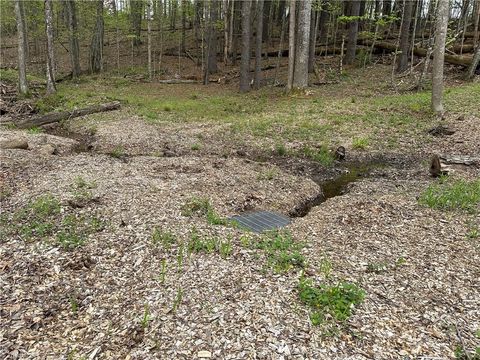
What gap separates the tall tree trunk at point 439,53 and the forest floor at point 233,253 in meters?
1.71

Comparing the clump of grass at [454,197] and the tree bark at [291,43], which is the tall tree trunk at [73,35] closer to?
the tree bark at [291,43]

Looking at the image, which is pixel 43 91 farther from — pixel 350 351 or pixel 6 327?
pixel 350 351

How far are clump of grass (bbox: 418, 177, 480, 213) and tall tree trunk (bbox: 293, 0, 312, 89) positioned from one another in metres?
11.0

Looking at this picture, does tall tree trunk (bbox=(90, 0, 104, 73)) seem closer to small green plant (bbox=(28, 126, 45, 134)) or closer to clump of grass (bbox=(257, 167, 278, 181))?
small green plant (bbox=(28, 126, 45, 134))

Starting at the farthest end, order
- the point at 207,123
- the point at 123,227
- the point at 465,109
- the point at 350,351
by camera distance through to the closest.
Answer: the point at 207,123 < the point at 465,109 < the point at 123,227 < the point at 350,351

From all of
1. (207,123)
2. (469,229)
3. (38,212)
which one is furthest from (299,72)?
(38,212)

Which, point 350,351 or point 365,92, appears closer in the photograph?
point 350,351

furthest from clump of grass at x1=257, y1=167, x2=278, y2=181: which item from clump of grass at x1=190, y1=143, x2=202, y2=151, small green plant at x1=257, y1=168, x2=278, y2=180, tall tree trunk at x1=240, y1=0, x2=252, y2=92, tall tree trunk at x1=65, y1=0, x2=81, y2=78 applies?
tall tree trunk at x1=65, y1=0, x2=81, y2=78

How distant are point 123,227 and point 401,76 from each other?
19.1m

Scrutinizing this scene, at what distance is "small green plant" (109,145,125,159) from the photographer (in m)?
10.7

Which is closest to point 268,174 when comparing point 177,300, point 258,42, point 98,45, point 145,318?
point 177,300

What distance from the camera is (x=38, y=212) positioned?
652 centimetres

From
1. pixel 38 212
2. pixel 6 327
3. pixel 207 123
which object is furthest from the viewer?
pixel 207 123

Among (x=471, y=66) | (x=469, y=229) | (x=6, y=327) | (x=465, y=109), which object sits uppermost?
(x=471, y=66)
